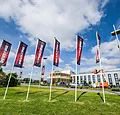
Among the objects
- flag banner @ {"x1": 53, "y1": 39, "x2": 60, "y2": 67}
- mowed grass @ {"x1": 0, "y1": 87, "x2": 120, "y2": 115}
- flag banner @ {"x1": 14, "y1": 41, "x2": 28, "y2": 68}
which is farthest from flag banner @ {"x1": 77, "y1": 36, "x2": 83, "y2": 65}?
flag banner @ {"x1": 14, "y1": 41, "x2": 28, "y2": 68}

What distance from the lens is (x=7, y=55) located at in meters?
14.6

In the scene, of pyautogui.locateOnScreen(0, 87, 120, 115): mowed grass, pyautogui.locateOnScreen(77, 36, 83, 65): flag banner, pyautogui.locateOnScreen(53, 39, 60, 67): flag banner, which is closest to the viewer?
pyautogui.locateOnScreen(0, 87, 120, 115): mowed grass

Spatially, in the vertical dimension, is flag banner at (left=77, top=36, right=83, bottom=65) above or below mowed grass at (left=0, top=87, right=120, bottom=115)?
above

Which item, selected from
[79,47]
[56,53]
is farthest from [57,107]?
[79,47]

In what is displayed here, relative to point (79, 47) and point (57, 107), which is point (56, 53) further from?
point (57, 107)

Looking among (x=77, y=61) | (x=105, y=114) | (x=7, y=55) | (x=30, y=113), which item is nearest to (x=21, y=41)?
(x=7, y=55)

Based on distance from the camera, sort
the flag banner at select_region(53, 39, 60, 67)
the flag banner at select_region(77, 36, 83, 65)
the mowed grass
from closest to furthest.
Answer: the mowed grass < the flag banner at select_region(77, 36, 83, 65) < the flag banner at select_region(53, 39, 60, 67)

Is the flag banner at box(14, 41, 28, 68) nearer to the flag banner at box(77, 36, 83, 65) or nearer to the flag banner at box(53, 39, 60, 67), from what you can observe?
the flag banner at box(53, 39, 60, 67)

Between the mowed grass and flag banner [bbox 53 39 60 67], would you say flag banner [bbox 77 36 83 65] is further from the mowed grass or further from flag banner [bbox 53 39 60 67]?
the mowed grass

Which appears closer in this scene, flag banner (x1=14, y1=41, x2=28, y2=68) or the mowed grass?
the mowed grass

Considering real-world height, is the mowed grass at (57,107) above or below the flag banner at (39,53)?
below

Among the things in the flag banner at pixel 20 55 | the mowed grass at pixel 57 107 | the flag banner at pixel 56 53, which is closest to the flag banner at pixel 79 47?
the flag banner at pixel 56 53

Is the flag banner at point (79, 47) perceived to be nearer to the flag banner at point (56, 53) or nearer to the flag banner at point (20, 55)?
the flag banner at point (56, 53)

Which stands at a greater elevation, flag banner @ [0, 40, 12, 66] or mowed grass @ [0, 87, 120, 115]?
flag banner @ [0, 40, 12, 66]
